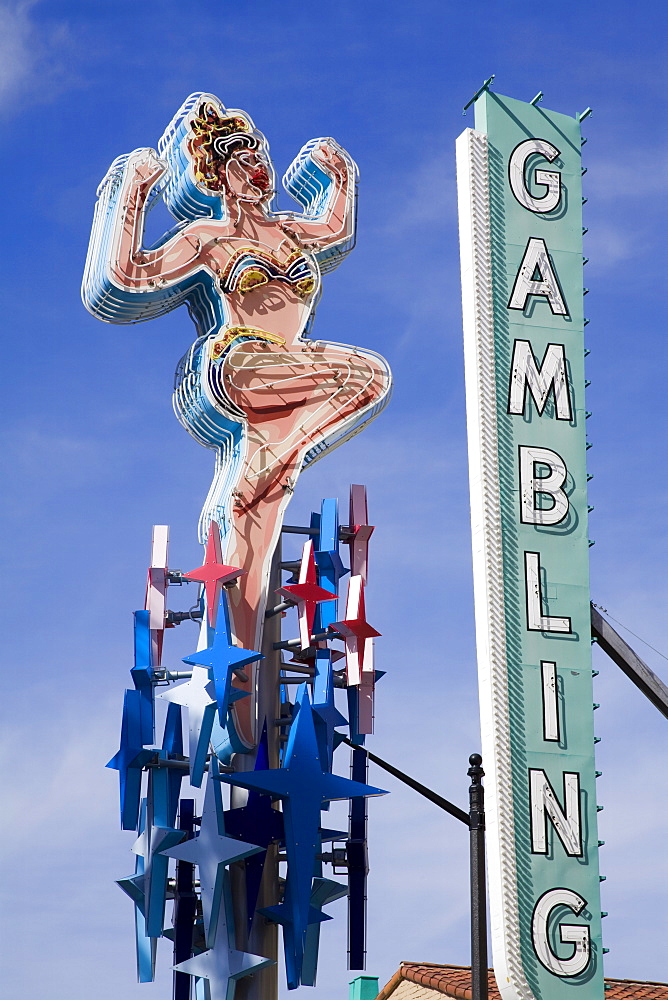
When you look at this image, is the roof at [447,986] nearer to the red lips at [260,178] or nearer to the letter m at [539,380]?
the letter m at [539,380]

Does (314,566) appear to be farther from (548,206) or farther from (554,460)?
(548,206)

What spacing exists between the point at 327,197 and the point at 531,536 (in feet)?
23.3

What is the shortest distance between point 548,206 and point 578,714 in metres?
7.73

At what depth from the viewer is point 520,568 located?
2272cm

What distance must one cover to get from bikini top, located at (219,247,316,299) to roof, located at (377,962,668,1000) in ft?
35.6

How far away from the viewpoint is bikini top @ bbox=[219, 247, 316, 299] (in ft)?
83.4

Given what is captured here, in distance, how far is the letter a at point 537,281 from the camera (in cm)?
2419

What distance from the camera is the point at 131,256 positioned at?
81.1 feet

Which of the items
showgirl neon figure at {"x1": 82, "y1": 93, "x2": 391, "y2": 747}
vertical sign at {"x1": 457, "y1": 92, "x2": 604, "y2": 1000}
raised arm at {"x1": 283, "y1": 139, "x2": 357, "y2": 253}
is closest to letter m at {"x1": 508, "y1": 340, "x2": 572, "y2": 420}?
vertical sign at {"x1": 457, "y1": 92, "x2": 604, "y2": 1000}

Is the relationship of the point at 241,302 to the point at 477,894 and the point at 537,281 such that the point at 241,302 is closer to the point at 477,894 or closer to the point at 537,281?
the point at 537,281

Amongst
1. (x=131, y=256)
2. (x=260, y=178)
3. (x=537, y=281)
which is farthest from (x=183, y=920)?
(x=260, y=178)

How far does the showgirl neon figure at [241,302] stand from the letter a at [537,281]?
8.60 feet

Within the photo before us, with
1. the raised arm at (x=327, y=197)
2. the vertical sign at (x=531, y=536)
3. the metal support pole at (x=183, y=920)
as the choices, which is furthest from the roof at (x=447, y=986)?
the raised arm at (x=327, y=197)

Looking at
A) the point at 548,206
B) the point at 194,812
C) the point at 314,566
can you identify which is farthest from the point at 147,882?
the point at 548,206
